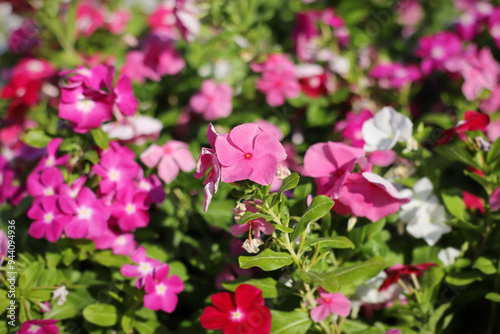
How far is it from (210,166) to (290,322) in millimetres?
513

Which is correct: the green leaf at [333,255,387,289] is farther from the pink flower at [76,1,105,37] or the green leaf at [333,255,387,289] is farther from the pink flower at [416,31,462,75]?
the pink flower at [76,1,105,37]

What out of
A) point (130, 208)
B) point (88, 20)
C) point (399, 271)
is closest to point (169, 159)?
point (130, 208)

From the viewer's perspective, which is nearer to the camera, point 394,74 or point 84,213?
point 84,213

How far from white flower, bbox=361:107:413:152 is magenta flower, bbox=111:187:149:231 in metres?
0.76

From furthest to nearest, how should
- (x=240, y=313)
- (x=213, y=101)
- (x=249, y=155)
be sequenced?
(x=213, y=101) < (x=240, y=313) < (x=249, y=155)

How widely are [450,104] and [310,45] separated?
30.2 inches

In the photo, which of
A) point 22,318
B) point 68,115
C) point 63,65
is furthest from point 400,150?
point 63,65

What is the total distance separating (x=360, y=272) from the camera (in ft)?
4.29

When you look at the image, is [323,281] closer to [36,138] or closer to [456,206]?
[456,206]

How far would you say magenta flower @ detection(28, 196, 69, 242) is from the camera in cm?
140

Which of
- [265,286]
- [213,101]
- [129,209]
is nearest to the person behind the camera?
[265,286]

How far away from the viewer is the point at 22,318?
134cm

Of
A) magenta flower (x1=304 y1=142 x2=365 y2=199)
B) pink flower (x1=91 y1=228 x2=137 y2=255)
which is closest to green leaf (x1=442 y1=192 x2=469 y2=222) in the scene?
magenta flower (x1=304 y1=142 x2=365 y2=199)

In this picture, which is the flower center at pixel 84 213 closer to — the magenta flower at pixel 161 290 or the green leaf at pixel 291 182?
the magenta flower at pixel 161 290
